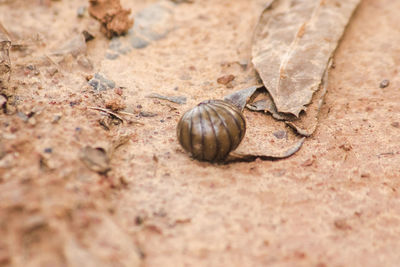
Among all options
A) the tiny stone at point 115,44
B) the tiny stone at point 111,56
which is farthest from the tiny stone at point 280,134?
the tiny stone at point 115,44

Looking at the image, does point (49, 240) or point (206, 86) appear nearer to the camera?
point (49, 240)

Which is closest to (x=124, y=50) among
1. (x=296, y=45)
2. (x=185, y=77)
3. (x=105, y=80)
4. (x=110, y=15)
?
(x=110, y=15)

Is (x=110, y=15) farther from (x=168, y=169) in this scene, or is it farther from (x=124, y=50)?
(x=168, y=169)

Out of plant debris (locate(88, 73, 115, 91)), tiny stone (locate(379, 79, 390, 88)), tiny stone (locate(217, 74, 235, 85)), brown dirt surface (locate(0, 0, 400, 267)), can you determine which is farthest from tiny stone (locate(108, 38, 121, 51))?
tiny stone (locate(379, 79, 390, 88))

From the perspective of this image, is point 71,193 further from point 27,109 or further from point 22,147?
point 27,109

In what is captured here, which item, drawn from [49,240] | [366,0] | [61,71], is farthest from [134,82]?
[366,0]

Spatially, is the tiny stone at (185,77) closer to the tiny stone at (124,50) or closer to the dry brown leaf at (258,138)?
the dry brown leaf at (258,138)
